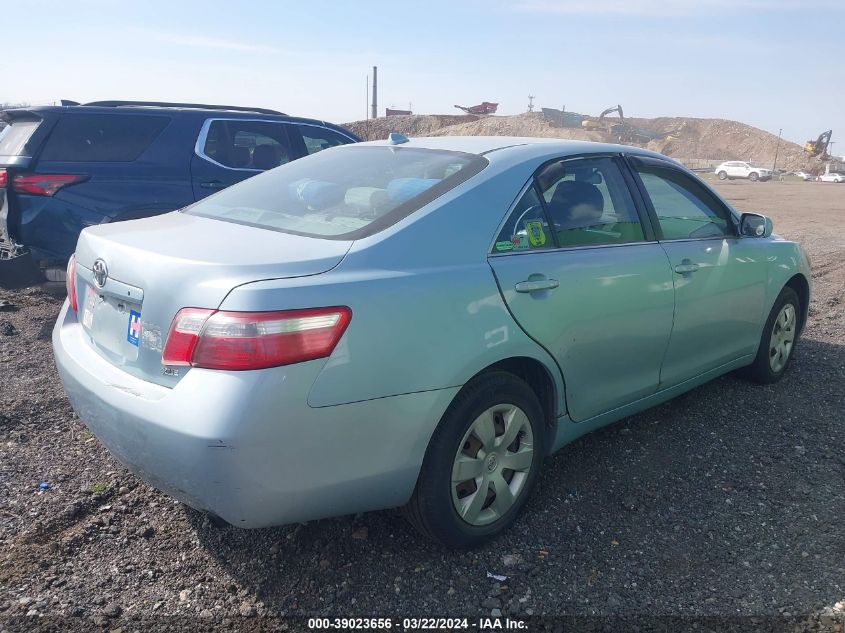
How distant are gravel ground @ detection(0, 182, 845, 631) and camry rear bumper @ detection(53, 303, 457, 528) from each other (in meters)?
0.43

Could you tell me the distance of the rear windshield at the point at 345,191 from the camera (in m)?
2.87

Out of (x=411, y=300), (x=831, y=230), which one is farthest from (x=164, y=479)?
(x=831, y=230)

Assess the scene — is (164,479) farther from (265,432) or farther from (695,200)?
(695,200)

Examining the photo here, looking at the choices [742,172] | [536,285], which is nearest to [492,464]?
[536,285]

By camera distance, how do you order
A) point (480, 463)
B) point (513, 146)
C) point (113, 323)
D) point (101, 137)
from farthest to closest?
1. point (101, 137)
2. point (513, 146)
3. point (480, 463)
4. point (113, 323)

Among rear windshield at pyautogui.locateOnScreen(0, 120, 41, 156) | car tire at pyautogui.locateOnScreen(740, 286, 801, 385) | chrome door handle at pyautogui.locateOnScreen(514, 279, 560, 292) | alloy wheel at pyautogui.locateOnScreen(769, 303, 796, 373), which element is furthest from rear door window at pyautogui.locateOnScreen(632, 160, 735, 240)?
rear windshield at pyautogui.locateOnScreen(0, 120, 41, 156)

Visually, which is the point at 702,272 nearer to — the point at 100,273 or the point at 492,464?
the point at 492,464

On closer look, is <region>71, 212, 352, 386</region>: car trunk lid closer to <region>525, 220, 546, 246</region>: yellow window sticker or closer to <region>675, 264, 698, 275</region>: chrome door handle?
<region>525, 220, 546, 246</region>: yellow window sticker

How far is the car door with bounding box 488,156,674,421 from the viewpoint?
3023 millimetres

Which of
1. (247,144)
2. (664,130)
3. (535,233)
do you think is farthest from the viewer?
(664,130)

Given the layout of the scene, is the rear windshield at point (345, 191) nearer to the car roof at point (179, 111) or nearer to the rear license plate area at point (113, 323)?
the rear license plate area at point (113, 323)

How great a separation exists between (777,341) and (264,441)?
396cm

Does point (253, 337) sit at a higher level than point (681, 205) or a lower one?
lower

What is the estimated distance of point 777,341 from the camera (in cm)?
493
